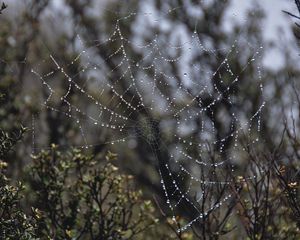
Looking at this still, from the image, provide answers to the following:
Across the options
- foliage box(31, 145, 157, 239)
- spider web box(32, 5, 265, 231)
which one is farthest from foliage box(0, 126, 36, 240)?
spider web box(32, 5, 265, 231)

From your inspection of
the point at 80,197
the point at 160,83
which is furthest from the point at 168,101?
the point at 80,197

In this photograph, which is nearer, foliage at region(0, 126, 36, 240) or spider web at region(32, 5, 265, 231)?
foliage at region(0, 126, 36, 240)

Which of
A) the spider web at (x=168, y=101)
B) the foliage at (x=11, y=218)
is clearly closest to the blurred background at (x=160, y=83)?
the spider web at (x=168, y=101)

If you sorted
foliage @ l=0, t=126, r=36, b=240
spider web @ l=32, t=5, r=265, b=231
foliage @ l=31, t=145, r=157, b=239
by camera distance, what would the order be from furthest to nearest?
spider web @ l=32, t=5, r=265, b=231 → foliage @ l=31, t=145, r=157, b=239 → foliage @ l=0, t=126, r=36, b=240

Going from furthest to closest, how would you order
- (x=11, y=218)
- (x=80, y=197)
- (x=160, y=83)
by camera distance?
(x=160, y=83) < (x=80, y=197) < (x=11, y=218)

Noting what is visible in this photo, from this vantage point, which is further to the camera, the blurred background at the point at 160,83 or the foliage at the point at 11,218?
the blurred background at the point at 160,83

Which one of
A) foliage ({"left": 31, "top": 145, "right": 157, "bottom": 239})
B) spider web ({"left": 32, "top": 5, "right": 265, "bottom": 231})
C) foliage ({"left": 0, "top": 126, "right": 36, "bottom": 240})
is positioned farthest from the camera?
spider web ({"left": 32, "top": 5, "right": 265, "bottom": 231})

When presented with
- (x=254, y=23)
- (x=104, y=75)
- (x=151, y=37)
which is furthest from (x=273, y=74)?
(x=104, y=75)

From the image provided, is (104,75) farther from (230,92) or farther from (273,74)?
(273,74)

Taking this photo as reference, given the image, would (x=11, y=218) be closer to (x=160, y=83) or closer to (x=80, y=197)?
(x=80, y=197)

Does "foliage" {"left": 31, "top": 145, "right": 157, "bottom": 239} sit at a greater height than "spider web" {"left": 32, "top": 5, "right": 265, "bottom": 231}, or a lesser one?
lesser

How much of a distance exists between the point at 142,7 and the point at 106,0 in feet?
5.04

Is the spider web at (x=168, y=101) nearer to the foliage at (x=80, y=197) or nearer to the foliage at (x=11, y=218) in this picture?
the foliage at (x=80, y=197)

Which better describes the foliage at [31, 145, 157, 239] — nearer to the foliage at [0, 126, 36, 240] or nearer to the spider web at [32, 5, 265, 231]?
the foliage at [0, 126, 36, 240]
